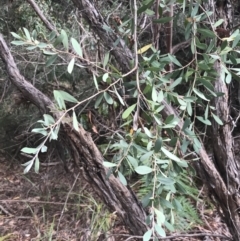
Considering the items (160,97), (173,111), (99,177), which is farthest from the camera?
(99,177)

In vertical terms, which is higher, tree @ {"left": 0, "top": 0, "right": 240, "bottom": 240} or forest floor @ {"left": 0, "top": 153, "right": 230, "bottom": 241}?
tree @ {"left": 0, "top": 0, "right": 240, "bottom": 240}

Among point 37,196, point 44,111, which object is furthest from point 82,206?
point 44,111

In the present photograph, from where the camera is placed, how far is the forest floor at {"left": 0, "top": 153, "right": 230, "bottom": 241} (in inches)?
88.0

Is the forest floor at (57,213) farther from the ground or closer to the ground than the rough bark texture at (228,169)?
closer to the ground

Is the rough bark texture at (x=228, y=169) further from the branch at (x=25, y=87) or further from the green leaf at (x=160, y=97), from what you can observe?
the branch at (x=25, y=87)

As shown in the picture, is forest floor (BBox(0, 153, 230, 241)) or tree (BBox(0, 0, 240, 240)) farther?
forest floor (BBox(0, 153, 230, 241))

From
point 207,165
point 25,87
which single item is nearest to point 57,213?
point 25,87

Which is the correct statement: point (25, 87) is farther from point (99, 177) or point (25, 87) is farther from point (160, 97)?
point (160, 97)

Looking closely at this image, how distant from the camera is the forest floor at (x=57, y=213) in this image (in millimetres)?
2234

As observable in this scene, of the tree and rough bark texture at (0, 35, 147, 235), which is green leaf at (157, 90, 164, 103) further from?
rough bark texture at (0, 35, 147, 235)

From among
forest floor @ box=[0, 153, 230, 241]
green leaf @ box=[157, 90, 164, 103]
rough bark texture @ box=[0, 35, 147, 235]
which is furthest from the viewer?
forest floor @ box=[0, 153, 230, 241]

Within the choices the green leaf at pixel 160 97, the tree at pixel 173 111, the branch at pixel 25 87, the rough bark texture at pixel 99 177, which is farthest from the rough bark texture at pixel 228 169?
the branch at pixel 25 87

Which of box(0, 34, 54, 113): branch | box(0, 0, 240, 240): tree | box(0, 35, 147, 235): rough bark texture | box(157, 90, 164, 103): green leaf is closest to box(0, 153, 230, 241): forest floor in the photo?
box(0, 35, 147, 235): rough bark texture

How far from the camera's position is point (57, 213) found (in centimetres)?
269
